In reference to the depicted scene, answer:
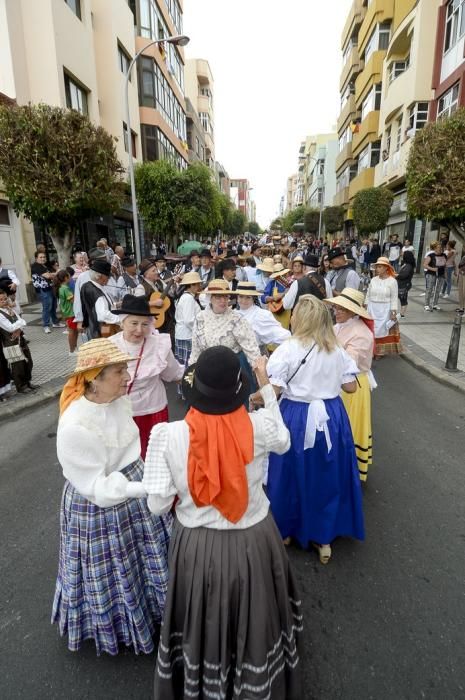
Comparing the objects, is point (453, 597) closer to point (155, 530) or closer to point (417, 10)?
point (155, 530)

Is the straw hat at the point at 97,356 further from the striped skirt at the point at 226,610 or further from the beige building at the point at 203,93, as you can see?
the beige building at the point at 203,93

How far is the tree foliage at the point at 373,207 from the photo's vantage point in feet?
69.8

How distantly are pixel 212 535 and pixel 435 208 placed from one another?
11219 mm

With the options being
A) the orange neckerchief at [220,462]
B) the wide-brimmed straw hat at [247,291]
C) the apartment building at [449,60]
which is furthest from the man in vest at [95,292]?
the apartment building at [449,60]

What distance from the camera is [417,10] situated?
19141 millimetres

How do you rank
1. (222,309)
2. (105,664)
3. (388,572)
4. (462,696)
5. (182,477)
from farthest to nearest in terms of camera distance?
(222,309) → (388,572) → (105,664) → (462,696) → (182,477)

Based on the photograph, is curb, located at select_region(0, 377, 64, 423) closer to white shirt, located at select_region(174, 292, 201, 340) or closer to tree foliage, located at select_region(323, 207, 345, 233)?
white shirt, located at select_region(174, 292, 201, 340)

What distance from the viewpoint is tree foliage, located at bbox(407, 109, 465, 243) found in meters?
10.1

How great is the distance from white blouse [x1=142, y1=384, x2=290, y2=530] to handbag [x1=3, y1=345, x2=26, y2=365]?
5.62 metres

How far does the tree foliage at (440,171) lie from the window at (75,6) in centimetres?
1356

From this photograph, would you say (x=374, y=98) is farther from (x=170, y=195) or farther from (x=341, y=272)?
(x=341, y=272)

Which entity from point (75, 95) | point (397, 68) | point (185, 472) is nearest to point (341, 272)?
point (185, 472)

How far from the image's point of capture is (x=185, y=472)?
1.73 m

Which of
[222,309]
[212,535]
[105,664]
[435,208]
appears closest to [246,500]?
[212,535]
